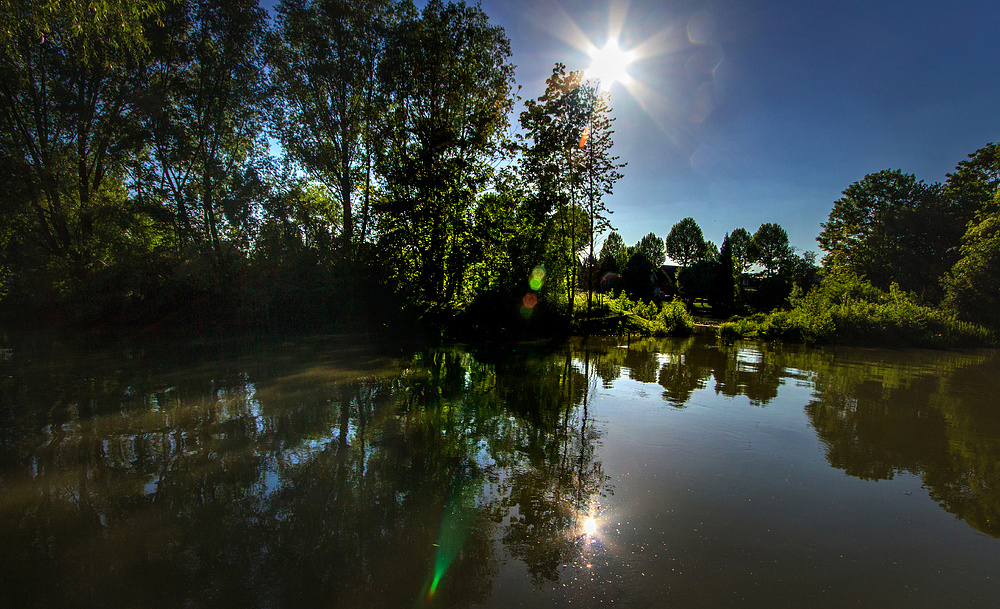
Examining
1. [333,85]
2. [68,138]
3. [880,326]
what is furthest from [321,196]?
[880,326]

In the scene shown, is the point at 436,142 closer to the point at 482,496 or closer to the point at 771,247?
the point at 482,496

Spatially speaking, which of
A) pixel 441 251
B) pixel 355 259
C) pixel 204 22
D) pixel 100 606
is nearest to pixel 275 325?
pixel 355 259

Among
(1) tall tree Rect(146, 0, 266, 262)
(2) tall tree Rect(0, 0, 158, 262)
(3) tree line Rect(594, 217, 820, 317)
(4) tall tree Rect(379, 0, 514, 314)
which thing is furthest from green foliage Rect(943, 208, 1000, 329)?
(2) tall tree Rect(0, 0, 158, 262)

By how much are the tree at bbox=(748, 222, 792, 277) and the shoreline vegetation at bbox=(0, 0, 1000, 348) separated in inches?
1731

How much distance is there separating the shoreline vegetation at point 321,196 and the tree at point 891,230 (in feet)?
33.2

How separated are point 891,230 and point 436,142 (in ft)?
110

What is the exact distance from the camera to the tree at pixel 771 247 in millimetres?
61344

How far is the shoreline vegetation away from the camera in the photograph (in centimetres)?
1443

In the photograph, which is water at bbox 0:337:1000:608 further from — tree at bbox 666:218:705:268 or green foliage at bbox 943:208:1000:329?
tree at bbox 666:218:705:268

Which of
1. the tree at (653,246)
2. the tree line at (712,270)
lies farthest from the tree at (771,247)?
the tree at (653,246)

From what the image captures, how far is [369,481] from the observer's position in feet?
12.8

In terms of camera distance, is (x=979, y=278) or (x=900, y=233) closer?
(x=979, y=278)

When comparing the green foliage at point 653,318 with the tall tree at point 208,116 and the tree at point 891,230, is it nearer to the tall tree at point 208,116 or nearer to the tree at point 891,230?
the tall tree at point 208,116

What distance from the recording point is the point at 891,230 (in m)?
30.8
